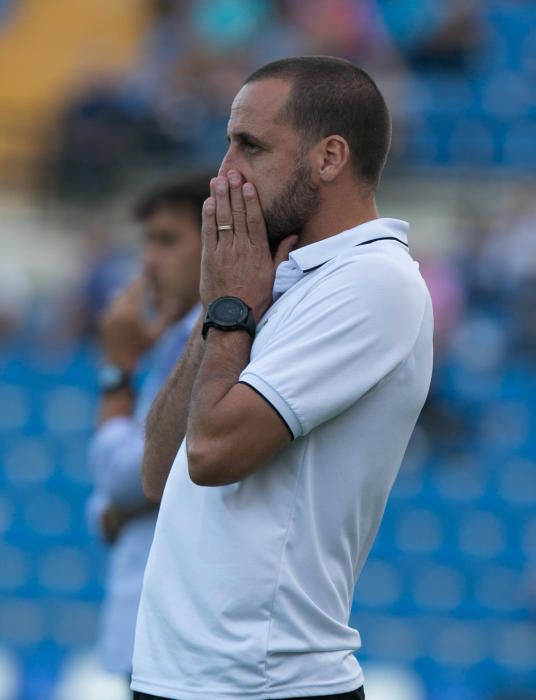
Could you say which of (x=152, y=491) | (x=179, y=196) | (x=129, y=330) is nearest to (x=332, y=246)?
(x=152, y=491)

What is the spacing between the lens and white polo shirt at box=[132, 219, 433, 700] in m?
2.23

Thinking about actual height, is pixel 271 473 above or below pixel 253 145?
below

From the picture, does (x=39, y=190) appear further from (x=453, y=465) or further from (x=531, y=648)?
(x=531, y=648)

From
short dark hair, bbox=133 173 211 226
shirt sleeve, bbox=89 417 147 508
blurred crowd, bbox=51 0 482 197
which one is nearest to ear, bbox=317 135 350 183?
shirt sleeve, bbox=89 417 147 508

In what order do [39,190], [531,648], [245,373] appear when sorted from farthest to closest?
[39,190], [531,648], [245,373]

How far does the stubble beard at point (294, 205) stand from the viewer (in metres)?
2.42

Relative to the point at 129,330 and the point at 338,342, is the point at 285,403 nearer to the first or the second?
the point at 338,342

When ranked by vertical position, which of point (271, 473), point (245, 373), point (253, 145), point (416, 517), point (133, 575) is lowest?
point (416, 517)

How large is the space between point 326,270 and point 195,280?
129cm

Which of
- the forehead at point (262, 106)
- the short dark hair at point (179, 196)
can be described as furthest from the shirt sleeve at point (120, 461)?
the forehead at point (262, 106)

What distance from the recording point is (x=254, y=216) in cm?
241

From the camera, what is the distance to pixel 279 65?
2473 millimetres

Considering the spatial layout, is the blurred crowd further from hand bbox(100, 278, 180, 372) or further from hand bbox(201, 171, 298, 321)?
hand bbox(201, 171, 298, 321)

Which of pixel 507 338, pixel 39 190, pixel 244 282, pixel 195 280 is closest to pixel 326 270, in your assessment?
pixel 244 282
